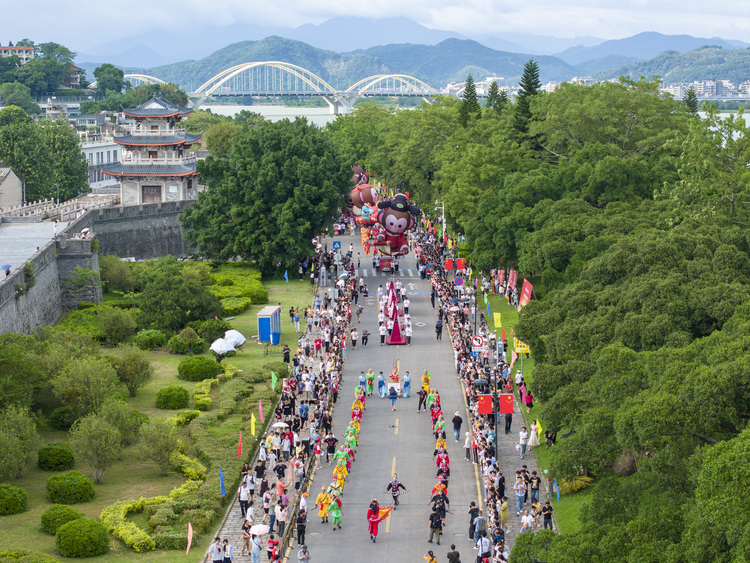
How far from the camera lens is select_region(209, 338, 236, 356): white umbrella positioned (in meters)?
50.6

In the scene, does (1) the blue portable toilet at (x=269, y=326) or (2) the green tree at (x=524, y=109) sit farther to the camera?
(2) the green tree at (x=524, y=109)

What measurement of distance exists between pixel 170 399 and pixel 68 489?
11023mm

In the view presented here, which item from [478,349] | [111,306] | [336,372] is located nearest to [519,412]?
[478,349]

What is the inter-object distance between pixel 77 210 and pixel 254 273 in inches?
642

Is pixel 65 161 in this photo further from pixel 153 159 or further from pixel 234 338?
pixel 234 338

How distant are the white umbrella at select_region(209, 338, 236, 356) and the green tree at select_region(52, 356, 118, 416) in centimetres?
1085

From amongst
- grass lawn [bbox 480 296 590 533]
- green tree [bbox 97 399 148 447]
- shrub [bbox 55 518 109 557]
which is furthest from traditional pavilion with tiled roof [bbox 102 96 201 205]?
shrub [bbox 55 518 109 557]

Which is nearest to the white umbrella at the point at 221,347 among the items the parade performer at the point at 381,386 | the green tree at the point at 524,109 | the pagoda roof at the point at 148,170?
the parade performer at the point at 381,386

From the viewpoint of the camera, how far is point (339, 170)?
78750 mm

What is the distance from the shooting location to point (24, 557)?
26.1 m

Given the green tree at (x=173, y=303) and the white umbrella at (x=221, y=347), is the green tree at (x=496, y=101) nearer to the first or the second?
the green tree at (x=173, y=303)

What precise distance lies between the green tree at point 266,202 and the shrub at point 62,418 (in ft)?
109

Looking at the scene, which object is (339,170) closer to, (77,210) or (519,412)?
(77,210)

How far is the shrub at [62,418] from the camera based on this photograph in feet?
130
